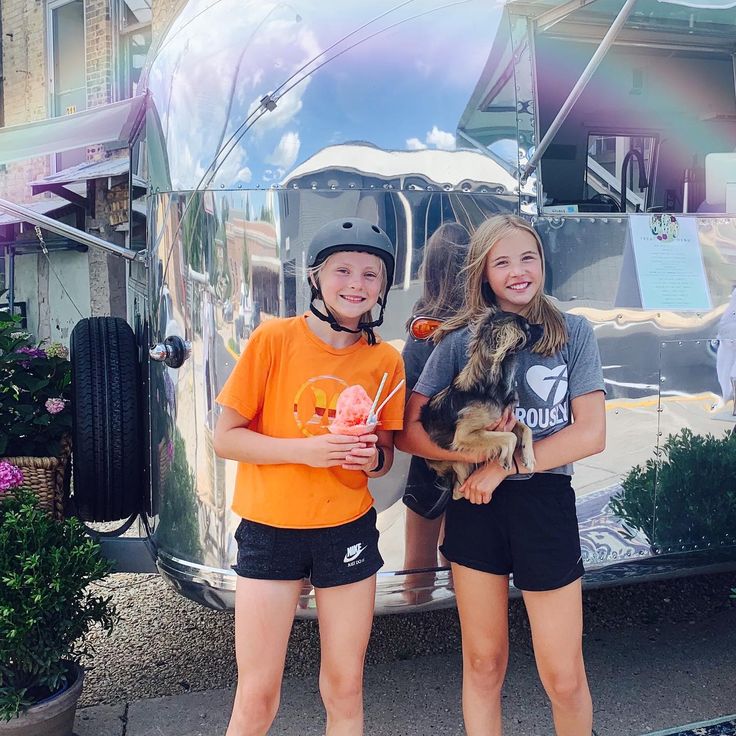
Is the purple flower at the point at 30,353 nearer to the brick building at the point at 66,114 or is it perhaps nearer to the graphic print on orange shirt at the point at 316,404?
the graphic print on orange shirt at the point at 316,404

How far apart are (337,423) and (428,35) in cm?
133

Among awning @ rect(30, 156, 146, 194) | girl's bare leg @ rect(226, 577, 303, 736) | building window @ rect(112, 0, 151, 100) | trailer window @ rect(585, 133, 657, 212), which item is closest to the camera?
girl's bare leg @ rect(226, 577, 303, 736)

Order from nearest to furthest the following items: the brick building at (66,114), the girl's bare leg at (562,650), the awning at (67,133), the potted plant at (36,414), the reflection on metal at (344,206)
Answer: the girl's bare leg at (562,650)
the reflection on metal at (344,206)
the potted plant at (36,414)
the awning at (67,133)
the brick building at (66,114)

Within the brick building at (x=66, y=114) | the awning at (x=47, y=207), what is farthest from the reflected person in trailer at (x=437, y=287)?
the awning at (x=47, y=207)

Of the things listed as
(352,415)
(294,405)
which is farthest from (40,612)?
(352,415)

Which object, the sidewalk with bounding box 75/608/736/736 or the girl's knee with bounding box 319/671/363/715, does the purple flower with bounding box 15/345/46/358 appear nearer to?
the sidewalk with bounding box 75/608/736/736

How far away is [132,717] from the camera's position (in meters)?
3.07

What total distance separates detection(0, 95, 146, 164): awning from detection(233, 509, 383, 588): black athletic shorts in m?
1.92

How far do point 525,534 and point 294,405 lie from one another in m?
0.72

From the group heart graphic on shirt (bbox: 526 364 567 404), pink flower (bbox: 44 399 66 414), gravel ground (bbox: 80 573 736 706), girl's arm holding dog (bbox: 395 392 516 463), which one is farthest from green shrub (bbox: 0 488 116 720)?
heart graphic on shirt (bbox: 526 364 567 404)

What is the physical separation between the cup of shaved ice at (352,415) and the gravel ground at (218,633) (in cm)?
173

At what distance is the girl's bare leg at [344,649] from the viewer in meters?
2.22

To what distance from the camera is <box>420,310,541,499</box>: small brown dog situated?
2217mm

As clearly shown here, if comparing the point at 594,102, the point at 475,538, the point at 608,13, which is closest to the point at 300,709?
the point at 475,538
